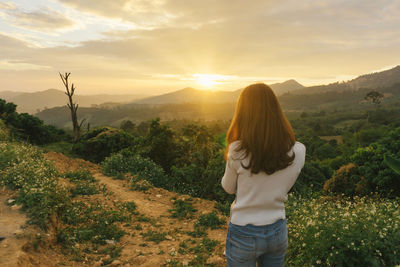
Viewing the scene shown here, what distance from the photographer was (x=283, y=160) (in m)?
1.78

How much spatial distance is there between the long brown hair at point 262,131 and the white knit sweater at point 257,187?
2.2 inches

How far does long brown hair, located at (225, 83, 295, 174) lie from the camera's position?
1743 millimetres

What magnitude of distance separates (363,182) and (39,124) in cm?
2197

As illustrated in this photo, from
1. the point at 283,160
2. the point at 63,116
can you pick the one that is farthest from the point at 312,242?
the point at 63,116

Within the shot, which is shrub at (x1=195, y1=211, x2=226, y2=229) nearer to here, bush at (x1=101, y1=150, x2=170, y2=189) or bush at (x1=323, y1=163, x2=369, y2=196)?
bush at (x1=101, y1=150, x2=170, y2=189)

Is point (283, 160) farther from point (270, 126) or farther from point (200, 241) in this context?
point (200, 241)

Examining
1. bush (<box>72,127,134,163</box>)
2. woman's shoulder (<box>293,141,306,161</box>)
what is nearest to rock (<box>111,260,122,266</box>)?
woman's shoulder (<box>293,141,306,161</box>)

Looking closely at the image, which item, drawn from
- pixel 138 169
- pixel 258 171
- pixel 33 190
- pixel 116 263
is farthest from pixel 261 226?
pixel 138 169

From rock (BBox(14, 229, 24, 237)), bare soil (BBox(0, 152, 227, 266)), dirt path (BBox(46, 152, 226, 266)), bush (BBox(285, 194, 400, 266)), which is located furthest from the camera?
dirt path (BBox(46, 152, 226, 266))

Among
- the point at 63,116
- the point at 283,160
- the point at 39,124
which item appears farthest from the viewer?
the point at 63,116

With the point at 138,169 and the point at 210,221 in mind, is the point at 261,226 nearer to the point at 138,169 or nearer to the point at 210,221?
the point at 210,221

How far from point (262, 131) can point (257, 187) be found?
0.38 metres

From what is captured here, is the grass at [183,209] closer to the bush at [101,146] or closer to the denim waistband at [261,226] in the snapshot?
the denim waistband at [261,226]

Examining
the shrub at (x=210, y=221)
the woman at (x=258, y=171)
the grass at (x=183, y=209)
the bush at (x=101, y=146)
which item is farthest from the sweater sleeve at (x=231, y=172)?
the bush at (x=101, y=146)
